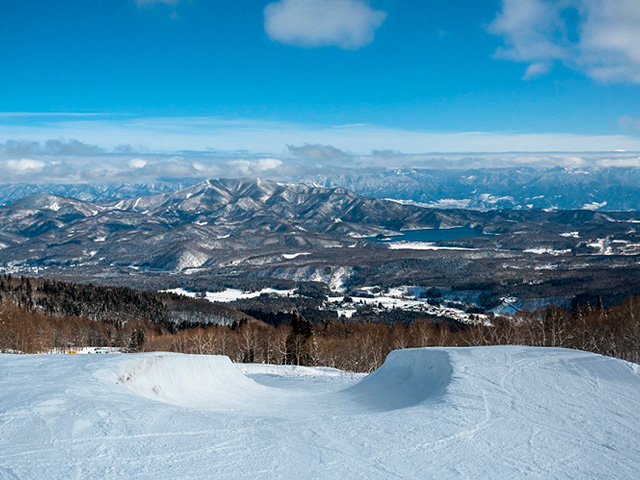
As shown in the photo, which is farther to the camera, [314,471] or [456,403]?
[456,403]

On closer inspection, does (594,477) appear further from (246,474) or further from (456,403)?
(246,474)

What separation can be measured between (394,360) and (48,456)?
20.1 metres

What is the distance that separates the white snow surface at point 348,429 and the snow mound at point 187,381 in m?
0.23

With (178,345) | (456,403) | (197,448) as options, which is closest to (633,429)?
(456,403)

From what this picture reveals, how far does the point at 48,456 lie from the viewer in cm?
1020

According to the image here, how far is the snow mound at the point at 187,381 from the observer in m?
19.9

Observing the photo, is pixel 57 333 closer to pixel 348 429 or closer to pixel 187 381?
pixel 187 381

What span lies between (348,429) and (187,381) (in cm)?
1367

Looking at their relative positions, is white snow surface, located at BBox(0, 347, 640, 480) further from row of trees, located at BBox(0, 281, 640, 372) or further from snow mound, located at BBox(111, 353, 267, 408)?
row of trees, located at BBox(0, 281, 640, 372)

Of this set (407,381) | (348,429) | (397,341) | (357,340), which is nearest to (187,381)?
(407,381)

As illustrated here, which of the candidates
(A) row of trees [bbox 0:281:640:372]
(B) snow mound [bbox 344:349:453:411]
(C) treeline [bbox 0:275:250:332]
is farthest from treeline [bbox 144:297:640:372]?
(C) treeline [bbox 0:275:250:332]

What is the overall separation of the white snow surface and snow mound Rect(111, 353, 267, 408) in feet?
0.74

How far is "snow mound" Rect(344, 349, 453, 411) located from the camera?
729 inches

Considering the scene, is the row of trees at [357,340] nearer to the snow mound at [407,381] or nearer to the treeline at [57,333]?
the treeline at [57,333]
